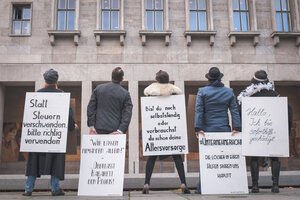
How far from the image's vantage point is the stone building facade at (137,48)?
1411 cm

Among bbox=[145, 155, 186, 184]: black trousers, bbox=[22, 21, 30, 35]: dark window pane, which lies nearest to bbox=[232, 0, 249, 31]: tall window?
bbox=[22, 21, 30, 35]: dark window pane

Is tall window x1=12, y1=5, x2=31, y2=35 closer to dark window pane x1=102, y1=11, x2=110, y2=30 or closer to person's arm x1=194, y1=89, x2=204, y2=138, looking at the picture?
dark window pane x1=102, y1=11, x2=110, y2=30

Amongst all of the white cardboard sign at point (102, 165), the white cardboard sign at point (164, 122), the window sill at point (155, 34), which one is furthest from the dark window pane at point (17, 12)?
the white cardboard sign at point (102, 165)

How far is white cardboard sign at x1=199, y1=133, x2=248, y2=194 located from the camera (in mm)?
5578

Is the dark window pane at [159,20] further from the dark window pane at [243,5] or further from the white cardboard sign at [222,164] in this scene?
the white cardboard sign at [222,164]

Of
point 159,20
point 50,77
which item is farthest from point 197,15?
point 50,77

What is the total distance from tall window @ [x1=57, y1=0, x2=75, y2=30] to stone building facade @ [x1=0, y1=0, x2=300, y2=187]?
0.07m

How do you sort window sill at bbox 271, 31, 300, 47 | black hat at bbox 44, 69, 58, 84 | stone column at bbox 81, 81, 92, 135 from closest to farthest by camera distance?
black hat at bbox 44, 69, 58, 84 < stone column at bbox 81, 81, 92, 135 < window sill at bbox 271, 31, 300, 47

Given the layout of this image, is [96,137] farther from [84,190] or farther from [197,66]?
[197,66]

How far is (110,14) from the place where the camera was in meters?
14.8

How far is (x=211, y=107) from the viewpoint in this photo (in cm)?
614

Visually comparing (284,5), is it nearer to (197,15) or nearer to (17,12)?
(197,15)

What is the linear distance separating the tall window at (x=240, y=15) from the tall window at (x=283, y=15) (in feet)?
4.64

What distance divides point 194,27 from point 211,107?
30.8ft
